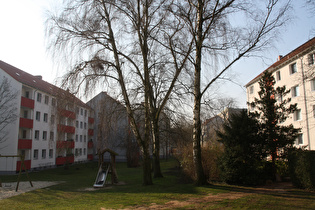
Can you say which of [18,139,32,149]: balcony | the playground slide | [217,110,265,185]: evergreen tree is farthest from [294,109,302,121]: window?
[18,139,32,149]: balcony

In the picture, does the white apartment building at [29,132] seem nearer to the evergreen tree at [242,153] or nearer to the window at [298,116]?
the evergreen tree at [242,153]

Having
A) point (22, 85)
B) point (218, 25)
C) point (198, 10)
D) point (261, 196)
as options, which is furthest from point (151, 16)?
point (22, 85)

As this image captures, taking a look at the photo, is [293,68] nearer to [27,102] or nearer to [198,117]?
[198,117]

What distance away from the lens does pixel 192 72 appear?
13.9 meters

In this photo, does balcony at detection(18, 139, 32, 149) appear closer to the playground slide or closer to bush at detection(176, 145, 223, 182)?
the playground slide

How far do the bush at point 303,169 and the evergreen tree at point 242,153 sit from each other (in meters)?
1.62

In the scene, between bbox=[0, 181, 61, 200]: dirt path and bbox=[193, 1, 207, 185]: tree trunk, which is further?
bbox=[0, 181, 61, 200]: dirt path

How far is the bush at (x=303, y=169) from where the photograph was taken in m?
10.4

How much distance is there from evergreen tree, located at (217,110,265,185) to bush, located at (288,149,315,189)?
1621 millimetres

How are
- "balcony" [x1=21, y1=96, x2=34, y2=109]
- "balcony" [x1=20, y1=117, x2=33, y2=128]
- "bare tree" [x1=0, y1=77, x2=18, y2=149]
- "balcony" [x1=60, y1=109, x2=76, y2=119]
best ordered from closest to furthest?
1. "balcony" [x1=60, y1=109, x2=76, y2=119]
2. "bare tree" [x1=0, y1=77, x2=18, y2=149]
3. "balcony" [x1=20, y1=117, x2=33, y2=128]
4. "balcony" [x1=21, y1=96, x2=34, y2=109]

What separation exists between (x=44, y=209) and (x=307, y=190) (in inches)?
412

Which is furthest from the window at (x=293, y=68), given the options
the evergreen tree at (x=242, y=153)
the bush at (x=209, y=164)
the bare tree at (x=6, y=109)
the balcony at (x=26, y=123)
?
the balcony at (x=26, y=123)

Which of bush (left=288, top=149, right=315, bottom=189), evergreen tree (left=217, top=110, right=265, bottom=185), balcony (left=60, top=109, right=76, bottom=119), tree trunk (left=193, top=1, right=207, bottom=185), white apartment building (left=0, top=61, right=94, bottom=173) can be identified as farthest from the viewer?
white apartment building (left=0, top=61, right=94, bottom=173)

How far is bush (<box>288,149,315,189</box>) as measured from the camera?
34.0ft
